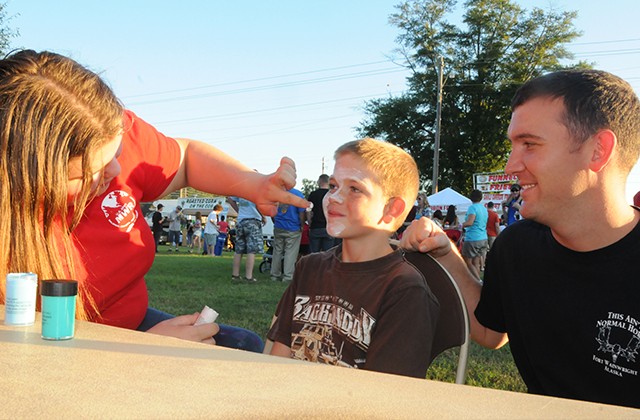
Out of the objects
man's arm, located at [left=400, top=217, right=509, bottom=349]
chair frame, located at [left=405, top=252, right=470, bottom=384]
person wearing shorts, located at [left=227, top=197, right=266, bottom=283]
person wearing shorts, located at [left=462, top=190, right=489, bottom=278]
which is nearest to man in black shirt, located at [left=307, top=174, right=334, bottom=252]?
person wearing shorts, located at [left=227, top=197, right=266, bottom=283]

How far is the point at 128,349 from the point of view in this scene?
1.26 meters

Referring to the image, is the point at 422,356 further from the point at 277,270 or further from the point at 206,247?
the point at 206,247

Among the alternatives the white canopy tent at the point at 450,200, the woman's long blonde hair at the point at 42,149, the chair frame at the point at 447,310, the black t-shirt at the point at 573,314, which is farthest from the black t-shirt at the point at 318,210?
the white canopy tent at the point at 450,200

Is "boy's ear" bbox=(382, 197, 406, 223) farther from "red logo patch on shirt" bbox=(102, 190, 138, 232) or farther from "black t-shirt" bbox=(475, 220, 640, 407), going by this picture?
"red logo patch on shirt" bbox=(102, 190, 138, 232)

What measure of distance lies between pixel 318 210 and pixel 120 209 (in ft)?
23.1

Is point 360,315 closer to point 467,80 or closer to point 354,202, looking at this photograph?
point 354,202

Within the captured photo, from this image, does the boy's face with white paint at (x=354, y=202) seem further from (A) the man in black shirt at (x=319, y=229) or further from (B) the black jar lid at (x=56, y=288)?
(A) the man in black shirt at (x=319, y=229)

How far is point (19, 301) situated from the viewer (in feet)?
4.87

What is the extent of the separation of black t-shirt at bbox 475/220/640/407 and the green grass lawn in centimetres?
168

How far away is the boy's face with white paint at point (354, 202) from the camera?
2371 millimetres

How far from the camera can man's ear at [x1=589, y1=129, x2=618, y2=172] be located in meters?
1.96

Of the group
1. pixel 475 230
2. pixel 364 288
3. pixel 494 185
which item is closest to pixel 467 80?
pixel 494 185

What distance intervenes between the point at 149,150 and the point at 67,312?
943 millimetres

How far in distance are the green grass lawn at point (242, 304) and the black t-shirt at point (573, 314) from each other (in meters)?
1.68
